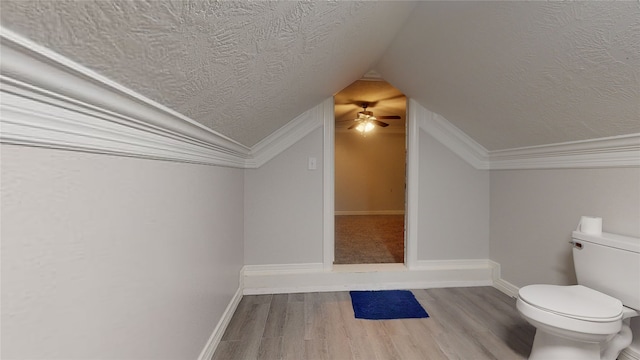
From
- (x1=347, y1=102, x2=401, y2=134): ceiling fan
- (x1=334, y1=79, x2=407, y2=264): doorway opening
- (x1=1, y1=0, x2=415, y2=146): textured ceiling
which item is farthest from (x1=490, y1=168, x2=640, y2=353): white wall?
(x1=334, y1=79, x2=407, y2=264): doorway opening

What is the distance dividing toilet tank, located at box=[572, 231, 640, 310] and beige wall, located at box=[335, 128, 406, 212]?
447 cm

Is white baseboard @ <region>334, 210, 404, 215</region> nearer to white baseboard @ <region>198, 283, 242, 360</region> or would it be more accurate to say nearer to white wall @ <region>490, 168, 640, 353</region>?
white wall @ <region>490, 168, 640, 353</region>

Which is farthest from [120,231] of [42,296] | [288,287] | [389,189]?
[389,189]

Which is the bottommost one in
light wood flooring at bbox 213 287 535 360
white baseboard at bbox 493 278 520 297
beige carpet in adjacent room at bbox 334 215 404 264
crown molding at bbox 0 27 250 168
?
light wood flooring at bbox 213 287 535 360

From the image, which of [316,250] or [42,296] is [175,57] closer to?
[42,296]

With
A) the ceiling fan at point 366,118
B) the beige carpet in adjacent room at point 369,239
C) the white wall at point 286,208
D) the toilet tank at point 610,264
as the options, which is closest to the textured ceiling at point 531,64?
the toilet tank at point 610,264

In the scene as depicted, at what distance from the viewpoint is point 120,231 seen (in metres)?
0.75

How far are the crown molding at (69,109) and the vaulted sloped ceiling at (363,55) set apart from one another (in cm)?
3

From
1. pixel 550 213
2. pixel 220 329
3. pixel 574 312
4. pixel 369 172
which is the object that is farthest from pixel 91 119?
pixel 369 172

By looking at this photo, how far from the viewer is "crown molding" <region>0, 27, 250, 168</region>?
0.43 metres

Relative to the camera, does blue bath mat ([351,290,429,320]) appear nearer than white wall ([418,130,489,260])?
Yes

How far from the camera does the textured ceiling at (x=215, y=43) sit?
1.49 feet

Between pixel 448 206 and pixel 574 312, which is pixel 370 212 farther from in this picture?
pixel 574 312

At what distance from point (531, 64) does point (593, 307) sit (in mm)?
1203
